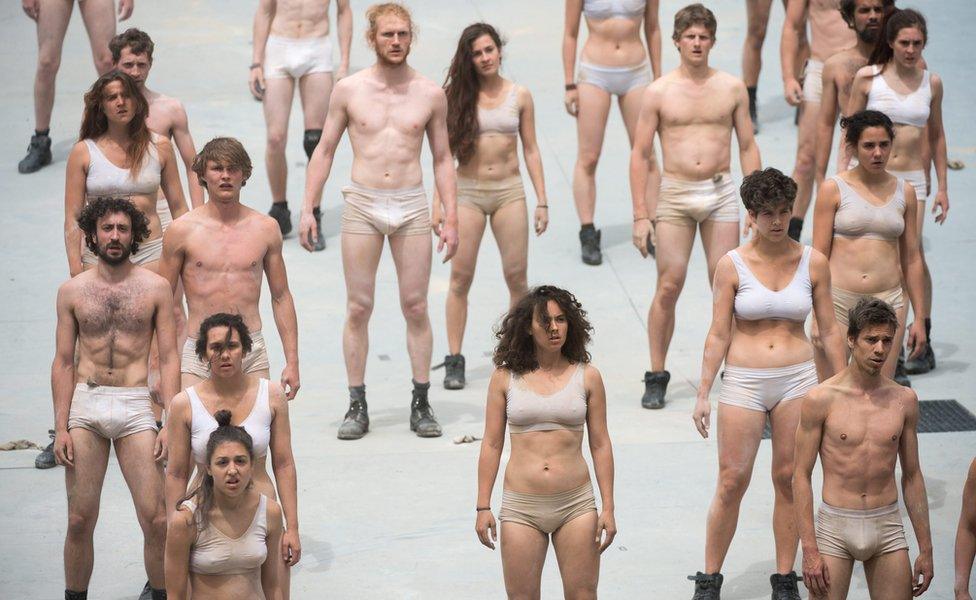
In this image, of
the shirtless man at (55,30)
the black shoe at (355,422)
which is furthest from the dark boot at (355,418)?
the shirtless man at (55,30)

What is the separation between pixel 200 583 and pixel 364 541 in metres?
Result: 1.89

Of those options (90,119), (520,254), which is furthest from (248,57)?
(90,119)

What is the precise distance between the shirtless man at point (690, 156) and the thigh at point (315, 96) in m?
3.12

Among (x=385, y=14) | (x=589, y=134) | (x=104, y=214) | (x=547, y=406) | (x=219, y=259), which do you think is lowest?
(x=547, y=406)

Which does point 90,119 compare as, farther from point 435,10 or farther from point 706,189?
point 435,10

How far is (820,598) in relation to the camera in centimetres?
680

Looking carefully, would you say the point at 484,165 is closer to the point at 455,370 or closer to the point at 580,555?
the point at 455,370

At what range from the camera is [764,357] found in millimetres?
7578

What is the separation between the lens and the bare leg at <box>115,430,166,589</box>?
7418 millimetres

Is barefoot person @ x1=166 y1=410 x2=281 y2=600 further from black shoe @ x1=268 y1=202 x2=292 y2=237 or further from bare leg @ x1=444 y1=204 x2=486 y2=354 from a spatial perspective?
black shoe @ x1=268 y1=202 x2=292 y2=237

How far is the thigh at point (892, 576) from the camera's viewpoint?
6742 mm

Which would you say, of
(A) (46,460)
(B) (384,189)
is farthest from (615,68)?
(A) (46,460)

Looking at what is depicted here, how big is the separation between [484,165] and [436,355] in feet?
4.47

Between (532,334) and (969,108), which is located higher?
(969,108)
